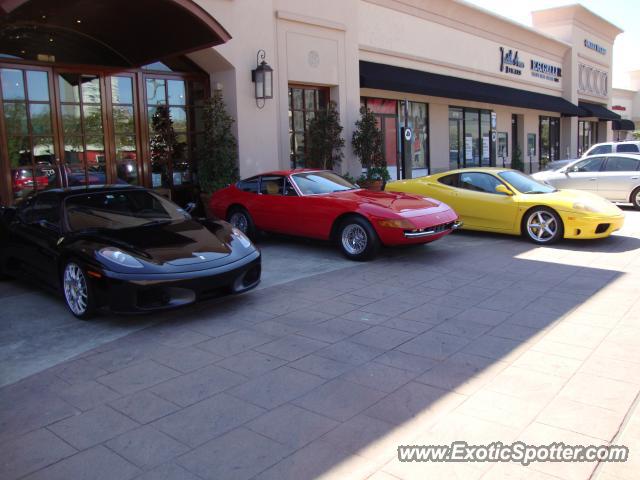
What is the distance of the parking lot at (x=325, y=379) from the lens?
10.5 feet

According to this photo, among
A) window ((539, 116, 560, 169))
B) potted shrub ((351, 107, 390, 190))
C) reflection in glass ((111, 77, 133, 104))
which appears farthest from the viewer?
window ((539, 116, 560, 169))

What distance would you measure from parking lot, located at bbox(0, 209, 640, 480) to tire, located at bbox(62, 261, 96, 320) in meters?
0.14

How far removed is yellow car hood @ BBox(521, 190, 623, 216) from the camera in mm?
9242

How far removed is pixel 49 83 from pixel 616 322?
33.8 feet

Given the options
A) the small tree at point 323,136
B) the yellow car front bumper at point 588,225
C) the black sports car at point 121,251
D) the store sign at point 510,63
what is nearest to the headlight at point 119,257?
the black sports car at point 121,251

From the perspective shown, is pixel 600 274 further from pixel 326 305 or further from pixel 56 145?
pixel 56 145

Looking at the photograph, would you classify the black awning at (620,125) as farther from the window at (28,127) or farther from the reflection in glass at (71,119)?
the window at (28,127)

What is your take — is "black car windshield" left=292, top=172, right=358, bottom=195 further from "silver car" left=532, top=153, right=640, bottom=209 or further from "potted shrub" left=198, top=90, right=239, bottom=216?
"silver car" left=532, top=153, right=640, bottom=209

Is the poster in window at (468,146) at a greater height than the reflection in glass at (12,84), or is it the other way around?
the reflection in glass at (12,84)

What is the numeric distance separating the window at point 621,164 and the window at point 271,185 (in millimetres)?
9043

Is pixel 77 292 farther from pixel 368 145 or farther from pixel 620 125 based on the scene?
pixel 620 125

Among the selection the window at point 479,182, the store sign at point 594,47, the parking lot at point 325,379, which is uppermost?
the store sign at point 594,47

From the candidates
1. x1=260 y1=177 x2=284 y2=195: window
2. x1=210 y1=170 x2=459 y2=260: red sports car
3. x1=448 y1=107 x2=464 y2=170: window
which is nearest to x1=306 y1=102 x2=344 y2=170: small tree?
x1=210 y1=170 x2=459 y2=260: red sports car

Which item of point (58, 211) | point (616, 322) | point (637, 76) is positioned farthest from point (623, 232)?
point (637, 76)
